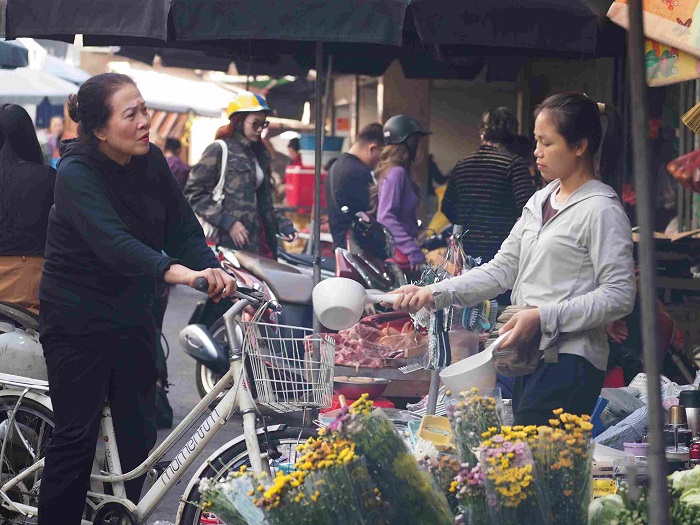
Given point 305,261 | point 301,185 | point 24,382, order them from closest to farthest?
point 24,382 < point 305,261 < point 301,185

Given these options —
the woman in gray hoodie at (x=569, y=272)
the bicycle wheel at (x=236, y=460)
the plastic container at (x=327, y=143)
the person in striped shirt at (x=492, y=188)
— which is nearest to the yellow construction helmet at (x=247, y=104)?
the person in striped shirt at (x=492, y=188)

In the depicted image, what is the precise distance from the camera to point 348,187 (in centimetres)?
945

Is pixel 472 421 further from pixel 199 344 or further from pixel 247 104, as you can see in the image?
pixel 247 104

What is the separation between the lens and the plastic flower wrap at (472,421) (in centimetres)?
372

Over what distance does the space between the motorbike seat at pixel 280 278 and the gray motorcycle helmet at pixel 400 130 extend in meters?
1.79

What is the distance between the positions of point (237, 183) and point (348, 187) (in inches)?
48.5

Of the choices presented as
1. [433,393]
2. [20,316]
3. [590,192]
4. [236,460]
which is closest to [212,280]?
[236,460]

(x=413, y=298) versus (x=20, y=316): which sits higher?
(x=413, y=298)

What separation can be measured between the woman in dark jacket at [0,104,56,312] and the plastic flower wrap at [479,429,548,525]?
341 cm

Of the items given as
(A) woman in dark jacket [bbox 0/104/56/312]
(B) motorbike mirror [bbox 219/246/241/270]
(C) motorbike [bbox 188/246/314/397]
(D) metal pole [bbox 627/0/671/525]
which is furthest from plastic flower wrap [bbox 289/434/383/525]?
Result: (B) motorbike mirror [bbox 219/246/241/270]

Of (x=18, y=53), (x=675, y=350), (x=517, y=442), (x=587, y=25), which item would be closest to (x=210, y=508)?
(x=517, y=442)

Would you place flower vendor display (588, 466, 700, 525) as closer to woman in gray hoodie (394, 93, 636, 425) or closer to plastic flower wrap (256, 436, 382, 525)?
woman in gray hoodie (394, 93, 636, 425)

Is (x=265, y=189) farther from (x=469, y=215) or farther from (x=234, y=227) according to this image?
(x=469, y=215)

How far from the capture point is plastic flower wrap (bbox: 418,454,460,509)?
3.69 meters
